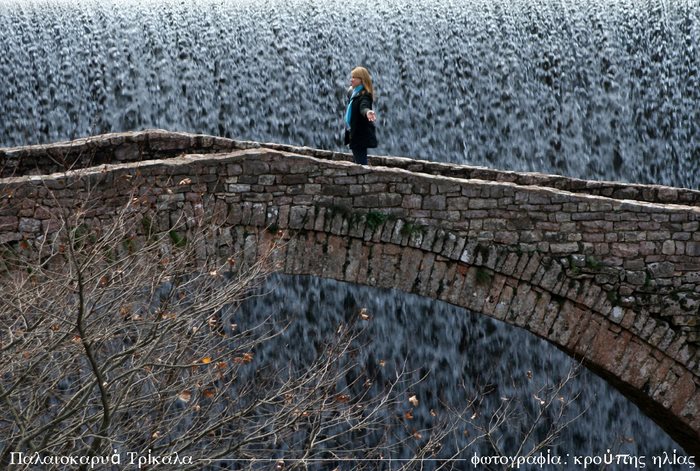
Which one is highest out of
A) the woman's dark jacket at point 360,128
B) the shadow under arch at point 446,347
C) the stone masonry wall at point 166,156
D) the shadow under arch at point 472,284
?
the woman's dark jacket at point 360,128

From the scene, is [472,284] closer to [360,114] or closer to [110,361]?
[360,114]

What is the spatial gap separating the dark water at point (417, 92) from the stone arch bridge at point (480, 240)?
13.7ft

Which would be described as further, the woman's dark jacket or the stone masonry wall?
the stone masonry wall

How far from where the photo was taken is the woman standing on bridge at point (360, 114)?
10.3m

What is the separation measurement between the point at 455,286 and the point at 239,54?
6.70 metres

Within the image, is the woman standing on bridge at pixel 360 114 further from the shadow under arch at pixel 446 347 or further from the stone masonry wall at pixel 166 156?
the shadow under arch at pixel 446 347

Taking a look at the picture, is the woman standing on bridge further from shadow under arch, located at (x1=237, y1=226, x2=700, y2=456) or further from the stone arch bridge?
shadow under arch, located at (x1=237, y1=226, x2=700, y2=456)

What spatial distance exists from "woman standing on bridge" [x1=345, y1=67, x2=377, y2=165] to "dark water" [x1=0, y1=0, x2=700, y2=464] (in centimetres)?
353

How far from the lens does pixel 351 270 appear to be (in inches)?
371

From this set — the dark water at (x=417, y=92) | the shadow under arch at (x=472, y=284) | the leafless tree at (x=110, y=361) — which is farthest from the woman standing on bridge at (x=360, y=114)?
the dark water at (x=417, y=92)

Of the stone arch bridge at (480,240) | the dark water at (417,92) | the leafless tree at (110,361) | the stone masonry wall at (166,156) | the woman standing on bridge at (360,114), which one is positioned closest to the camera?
the leafless tree at (110,361)

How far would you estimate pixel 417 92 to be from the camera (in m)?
15.3

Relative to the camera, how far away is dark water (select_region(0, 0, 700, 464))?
45.7ft

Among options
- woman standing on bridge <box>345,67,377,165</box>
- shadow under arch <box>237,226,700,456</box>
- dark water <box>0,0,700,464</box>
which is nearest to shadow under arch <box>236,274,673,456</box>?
dark water <box>0,0,700,464</box>
